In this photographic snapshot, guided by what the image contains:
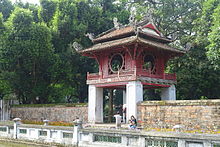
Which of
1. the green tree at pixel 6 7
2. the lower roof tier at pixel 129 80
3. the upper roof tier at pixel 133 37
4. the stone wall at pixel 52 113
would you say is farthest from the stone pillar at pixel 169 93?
the green tree at pixel 6 7

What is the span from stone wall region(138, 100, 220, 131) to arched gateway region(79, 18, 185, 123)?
4.05ft

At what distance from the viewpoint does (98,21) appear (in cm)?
3303

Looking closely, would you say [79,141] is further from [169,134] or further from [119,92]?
[119,92]

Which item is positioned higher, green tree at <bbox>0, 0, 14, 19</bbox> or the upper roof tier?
green tree at <bbox>0, 0, 14, 19</bbox>

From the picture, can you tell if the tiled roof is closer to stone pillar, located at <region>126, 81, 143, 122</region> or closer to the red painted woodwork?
the red painted woodwork

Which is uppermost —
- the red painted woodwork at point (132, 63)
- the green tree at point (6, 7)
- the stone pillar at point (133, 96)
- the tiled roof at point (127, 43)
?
the green tree at point (6, 7)

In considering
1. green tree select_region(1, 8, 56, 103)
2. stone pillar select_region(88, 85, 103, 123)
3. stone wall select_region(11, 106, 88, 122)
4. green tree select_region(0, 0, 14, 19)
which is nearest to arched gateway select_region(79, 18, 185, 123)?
stone pillar select_region(88, 85, 103, 123)

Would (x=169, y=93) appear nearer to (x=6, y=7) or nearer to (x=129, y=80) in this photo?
(x=129, y=80)

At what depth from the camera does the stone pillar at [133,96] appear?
810 inches

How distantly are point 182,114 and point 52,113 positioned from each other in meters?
12.9

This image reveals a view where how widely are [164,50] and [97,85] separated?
6044 millimetres

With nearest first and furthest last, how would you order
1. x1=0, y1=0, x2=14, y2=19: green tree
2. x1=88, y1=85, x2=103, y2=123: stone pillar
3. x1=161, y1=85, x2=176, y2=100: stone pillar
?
x1=88, y1=85, x2=103, y2=123: stone pillar
x1=161, y1=85, x2=176, y2=100: stone pillar
x1=0, y1=0, x2=14, y2=19: green tree

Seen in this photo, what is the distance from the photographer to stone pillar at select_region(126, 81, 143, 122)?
20.6 metres

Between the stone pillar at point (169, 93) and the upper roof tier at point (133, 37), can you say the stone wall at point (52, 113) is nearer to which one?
the upper roof tier at point (133, 37)
